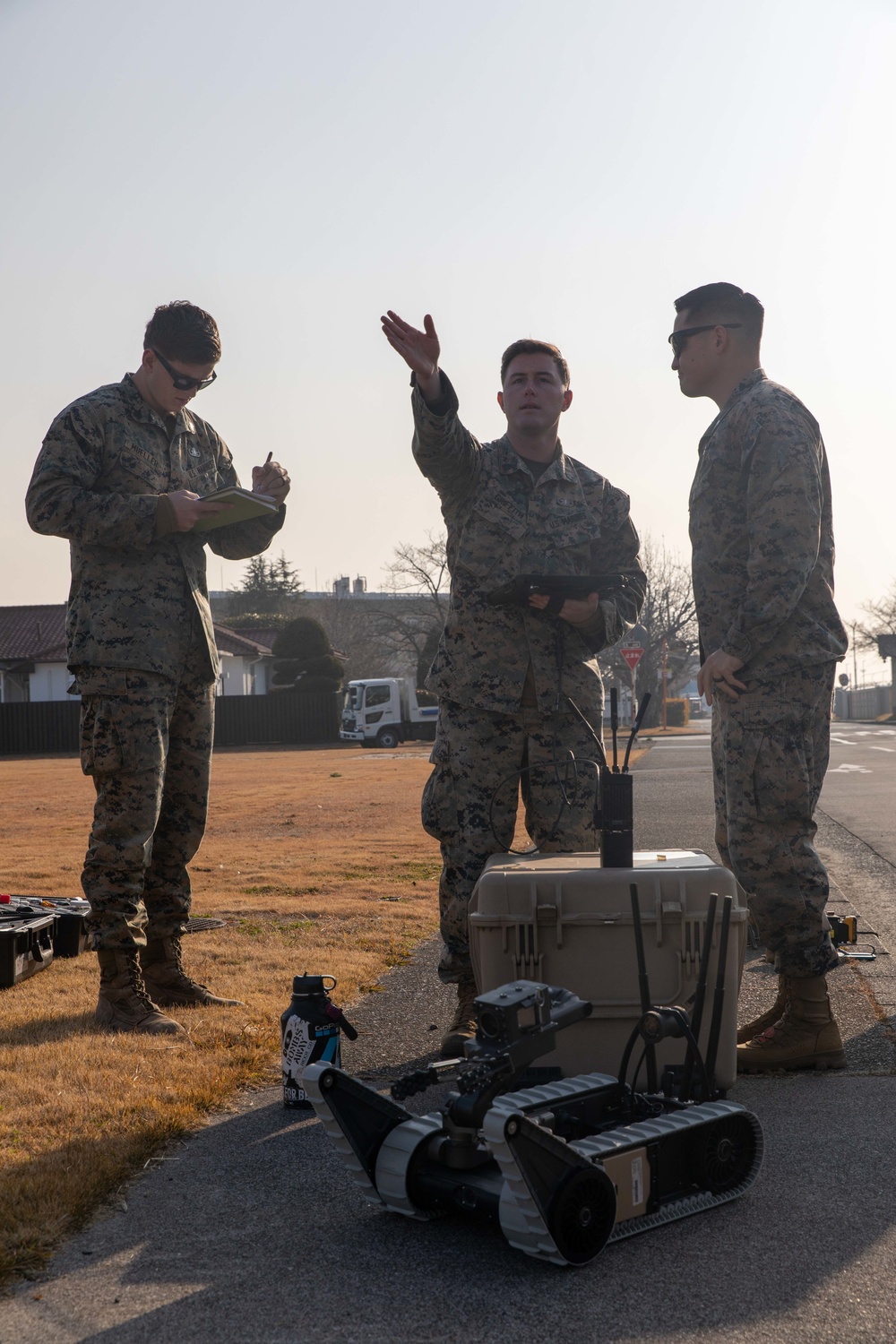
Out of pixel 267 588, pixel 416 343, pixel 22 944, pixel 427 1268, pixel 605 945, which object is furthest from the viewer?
pixel 267 588

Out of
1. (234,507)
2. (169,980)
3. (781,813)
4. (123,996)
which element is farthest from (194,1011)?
(781,813)

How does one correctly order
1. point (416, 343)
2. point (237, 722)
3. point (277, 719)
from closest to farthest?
point (416, 343)
point (237, 722)
point (277, 719)

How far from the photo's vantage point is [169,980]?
4.32 meters

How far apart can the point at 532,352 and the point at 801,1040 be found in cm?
238

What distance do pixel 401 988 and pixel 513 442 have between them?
2148 millimetres

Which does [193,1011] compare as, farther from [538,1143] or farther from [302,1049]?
[538,1143]

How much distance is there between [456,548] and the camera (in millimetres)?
4164

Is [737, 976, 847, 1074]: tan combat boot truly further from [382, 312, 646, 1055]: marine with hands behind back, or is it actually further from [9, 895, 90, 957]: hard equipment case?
[9, 895, 90, 957]: hard equipment case

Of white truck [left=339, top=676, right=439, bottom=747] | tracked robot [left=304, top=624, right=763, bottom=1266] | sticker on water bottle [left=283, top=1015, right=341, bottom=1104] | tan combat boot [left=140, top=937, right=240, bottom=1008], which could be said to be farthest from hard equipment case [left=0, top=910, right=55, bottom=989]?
white truck [left=339, top=676, right=439, bottom=747]

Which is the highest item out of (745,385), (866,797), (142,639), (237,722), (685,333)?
(685,333)

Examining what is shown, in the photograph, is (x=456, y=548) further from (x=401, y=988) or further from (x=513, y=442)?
(x=401, y=988)

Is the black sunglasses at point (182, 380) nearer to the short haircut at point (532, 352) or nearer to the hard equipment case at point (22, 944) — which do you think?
the short haircut at point (532, 352)

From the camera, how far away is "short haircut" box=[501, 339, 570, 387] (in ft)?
13.4

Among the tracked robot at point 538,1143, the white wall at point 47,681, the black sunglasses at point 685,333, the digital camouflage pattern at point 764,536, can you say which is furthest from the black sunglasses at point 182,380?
the white wall at point 47,681
